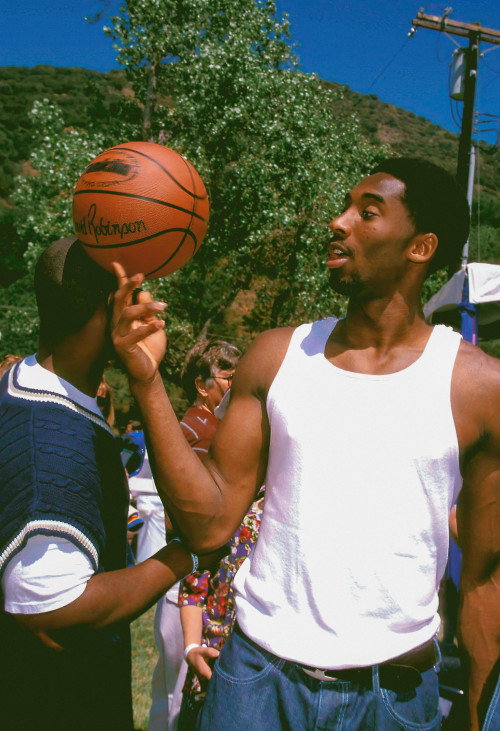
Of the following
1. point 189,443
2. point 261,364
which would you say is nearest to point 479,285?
point 189,443

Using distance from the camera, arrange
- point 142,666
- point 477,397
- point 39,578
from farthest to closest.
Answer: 1. point 142,666
2. point 477,397
3. point 39,578

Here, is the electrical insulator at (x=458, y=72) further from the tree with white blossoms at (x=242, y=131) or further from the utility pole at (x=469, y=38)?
the tree with white blossoms at (x=242, y=131)

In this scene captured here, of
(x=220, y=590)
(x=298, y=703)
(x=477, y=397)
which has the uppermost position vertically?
(x=477, y=397)

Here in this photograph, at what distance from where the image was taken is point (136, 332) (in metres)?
1.43

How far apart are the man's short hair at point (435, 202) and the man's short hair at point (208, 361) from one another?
5.49 feet

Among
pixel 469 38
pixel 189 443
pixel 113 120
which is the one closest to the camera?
pixel 189 443

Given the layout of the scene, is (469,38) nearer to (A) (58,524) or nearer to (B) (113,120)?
(B) (113,120)

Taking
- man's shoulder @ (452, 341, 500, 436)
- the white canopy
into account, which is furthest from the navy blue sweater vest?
the white canopy

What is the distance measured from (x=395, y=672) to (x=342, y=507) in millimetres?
440

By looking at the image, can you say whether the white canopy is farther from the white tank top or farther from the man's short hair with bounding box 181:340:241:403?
the white tank top

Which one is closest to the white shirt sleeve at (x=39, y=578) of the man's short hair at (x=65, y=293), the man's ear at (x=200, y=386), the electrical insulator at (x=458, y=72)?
the man's short hair at (x=65, y=293)

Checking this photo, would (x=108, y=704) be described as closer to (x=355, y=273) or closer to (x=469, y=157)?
(x=355, y=273)

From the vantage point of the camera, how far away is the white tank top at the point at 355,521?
1459 millimetres

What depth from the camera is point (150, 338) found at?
5.14 feet
